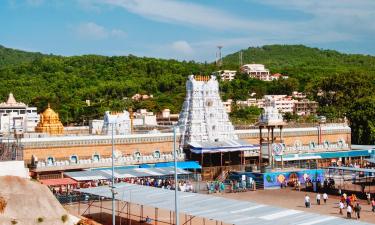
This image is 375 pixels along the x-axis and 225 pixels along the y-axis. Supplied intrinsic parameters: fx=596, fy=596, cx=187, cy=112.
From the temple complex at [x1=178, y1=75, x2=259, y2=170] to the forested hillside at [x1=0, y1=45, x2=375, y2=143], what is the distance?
24.7m

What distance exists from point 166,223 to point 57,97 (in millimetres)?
89295

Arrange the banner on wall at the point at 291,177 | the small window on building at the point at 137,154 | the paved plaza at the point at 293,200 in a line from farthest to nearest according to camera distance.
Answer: the small window on building at the point at 137,154 → the banner on wall at the point at 291,177 → the paved plaza at the point at 293,200

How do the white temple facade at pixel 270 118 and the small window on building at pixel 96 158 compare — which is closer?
the small window on building at pixel 96 158

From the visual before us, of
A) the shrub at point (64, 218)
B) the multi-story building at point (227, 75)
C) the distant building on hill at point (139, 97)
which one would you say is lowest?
the shrub at point (64, 218)

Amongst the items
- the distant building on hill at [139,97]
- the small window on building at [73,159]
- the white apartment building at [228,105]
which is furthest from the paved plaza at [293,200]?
the distant building on hill at [139,97]

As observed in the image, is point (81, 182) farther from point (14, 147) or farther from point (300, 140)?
point (300, 140)

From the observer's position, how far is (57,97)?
11488cm

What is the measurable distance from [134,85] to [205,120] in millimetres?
80755

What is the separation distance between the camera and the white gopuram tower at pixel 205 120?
50094 mm

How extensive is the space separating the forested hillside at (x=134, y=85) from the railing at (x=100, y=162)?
31.2 metres

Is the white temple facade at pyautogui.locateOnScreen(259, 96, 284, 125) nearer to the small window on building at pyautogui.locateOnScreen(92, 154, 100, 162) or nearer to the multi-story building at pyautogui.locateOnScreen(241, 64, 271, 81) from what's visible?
the small window on building at pyautogui.locateOnScreen(92, 154, 100, 162)

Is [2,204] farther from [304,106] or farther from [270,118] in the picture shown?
[304,106]

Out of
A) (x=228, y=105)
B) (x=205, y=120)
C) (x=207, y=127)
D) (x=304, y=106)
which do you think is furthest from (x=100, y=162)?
(x=304, y=106)

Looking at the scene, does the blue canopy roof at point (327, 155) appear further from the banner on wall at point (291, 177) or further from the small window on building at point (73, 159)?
the small window on building at point (73, 159)
